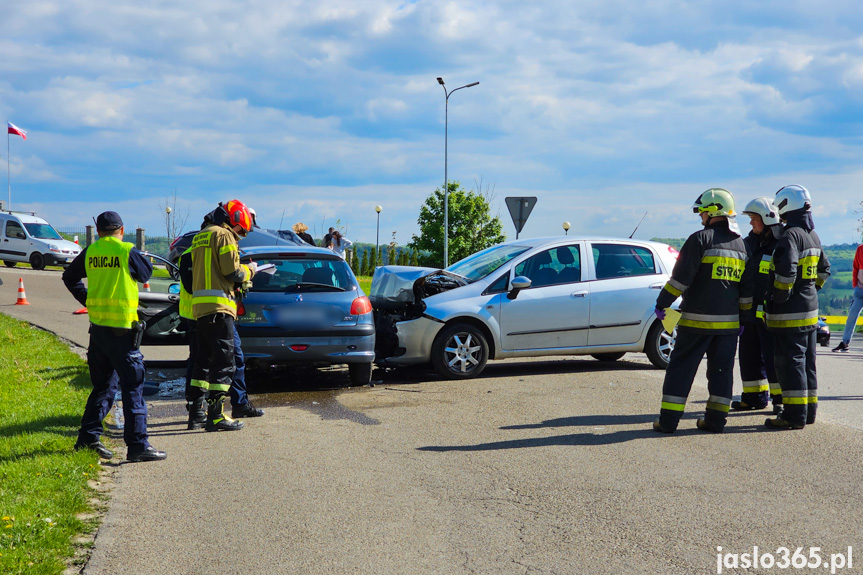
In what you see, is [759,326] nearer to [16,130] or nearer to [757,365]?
[757,365]

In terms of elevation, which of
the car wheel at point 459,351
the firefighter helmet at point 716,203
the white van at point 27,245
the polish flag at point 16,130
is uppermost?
the polish flag at point 16,130

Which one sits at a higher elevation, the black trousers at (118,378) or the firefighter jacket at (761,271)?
the firefighter jacket at (761,271)

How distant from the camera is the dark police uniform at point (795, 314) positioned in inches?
263

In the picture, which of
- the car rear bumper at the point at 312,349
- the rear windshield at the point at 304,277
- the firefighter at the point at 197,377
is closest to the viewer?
the firefighter at the point at 197,377

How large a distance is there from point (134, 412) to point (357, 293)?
3.39 meters

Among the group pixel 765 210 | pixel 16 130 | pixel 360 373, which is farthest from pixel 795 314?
pixel 16 130

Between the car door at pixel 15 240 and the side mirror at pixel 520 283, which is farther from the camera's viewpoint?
the car door at pixel 15 240

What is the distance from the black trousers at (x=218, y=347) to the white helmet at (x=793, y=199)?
196 inches

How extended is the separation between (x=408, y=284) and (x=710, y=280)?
398cm

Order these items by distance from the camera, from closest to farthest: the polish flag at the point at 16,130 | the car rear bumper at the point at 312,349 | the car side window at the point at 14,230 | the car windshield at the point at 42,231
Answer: the car rear bumper at the point at 312,349
the car side window at the point at 14,230
the car windshield at the point at 42,231
the polish flag at the point at 16,130

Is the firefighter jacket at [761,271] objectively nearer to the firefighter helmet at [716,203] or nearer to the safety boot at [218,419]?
the firefighter helmet at [716,203]

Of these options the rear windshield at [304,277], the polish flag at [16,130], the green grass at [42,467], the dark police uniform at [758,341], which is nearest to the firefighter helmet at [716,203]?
the dark police uniform at [758,341]

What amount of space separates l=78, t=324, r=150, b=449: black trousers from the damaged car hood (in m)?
4.16

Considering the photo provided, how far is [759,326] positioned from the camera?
7.29 metres
